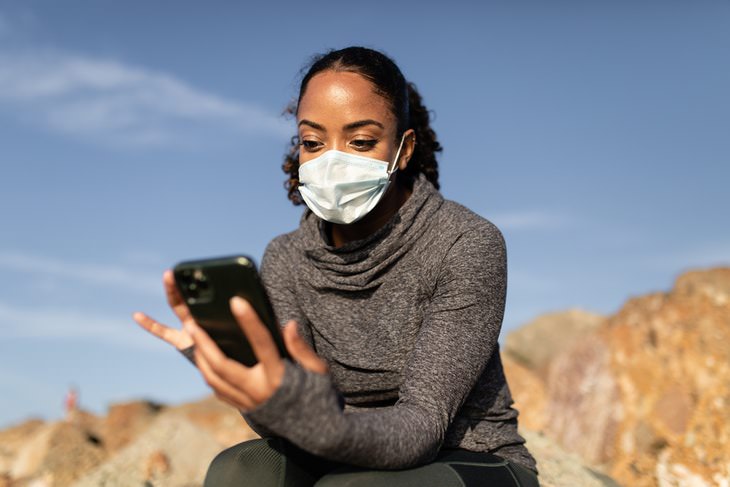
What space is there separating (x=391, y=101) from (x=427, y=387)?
1088mm

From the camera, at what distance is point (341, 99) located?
9.97 ft

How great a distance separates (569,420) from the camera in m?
7.84

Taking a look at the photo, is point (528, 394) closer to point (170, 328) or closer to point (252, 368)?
point (170, 328)

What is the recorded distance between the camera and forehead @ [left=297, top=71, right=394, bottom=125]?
304 cm

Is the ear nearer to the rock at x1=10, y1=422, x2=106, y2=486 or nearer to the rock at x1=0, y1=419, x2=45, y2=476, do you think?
the rock at x1=10, y1=422, x2=106, y2=486

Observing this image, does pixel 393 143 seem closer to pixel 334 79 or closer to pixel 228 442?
pixel 334 79

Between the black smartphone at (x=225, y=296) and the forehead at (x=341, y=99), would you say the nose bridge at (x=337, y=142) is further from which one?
the black smartphone at (x=225, y=296)

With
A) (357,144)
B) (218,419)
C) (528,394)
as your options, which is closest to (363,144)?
(357,144)

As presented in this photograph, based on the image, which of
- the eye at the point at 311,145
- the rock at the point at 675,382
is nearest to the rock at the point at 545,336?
the rock at the point at 675,382

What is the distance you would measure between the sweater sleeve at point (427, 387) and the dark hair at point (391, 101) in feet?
1.93

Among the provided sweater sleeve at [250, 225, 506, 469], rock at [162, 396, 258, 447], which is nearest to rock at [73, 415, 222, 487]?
rock at [162, 396, 258, 447]

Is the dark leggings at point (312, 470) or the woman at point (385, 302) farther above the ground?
the woman at point (385, 302)

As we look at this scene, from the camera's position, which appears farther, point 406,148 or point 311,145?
point 406,148

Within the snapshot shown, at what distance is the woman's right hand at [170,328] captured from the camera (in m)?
2.40
